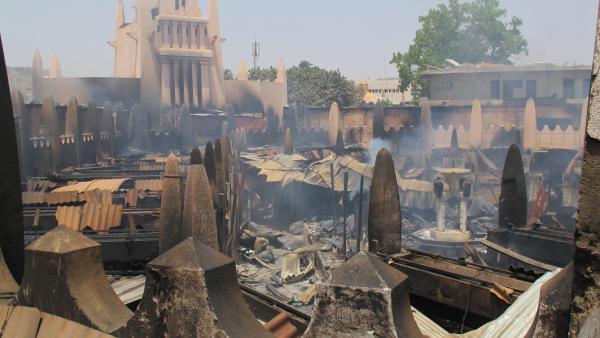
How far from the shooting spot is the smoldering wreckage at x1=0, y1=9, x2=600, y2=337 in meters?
3.86

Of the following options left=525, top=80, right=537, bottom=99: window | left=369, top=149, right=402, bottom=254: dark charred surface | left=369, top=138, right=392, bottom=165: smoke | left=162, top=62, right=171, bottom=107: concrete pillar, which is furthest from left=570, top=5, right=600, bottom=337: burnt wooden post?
left=162, top=62, right=171, bottom=107: concrete pillar

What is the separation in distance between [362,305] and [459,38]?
196ft

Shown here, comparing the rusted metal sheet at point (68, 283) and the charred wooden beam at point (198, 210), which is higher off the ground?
the rusted metal sheet at point (68, 283)

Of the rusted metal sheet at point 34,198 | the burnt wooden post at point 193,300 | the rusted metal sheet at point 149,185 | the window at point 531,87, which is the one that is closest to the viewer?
the burnt wooden post at point 193,300

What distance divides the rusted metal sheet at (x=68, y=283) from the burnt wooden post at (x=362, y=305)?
5.60ft

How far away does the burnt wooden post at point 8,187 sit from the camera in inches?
223

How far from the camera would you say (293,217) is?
2778 centimetres

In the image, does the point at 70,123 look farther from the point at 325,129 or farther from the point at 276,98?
the point at 276,98

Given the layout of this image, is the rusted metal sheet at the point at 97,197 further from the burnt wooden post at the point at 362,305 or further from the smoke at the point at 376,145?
the smoke at the point at 376,145

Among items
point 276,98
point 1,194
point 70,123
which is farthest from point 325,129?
point 1,194

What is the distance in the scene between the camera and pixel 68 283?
483cm

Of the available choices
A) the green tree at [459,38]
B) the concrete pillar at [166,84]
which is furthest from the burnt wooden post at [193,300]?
the green tree at [459,38]

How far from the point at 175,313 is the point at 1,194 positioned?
8.48ft

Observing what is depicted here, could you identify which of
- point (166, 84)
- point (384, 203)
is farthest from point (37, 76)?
point (384, 203)
